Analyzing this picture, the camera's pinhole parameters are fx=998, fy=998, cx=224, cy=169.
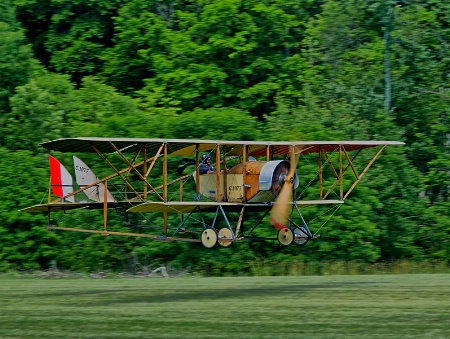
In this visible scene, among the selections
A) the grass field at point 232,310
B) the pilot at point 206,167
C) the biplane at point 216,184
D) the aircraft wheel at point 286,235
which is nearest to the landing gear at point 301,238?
the biplane at point 216,184

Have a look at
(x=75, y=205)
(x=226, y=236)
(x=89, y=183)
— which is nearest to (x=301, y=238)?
(x=226, y=236)

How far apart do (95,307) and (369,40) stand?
3087 centimetres

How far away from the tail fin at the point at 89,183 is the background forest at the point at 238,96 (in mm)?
7446

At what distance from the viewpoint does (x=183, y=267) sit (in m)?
33.7

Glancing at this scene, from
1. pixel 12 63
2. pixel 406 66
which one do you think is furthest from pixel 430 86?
pixel 12 63

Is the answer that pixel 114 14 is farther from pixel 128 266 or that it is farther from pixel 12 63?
pixel 128 266

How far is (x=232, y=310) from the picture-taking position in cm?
1808

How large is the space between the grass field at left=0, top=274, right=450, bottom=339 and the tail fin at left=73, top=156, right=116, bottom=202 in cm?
244

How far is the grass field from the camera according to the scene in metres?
15.4

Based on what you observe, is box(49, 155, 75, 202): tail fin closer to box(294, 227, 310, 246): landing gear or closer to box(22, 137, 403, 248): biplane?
box(22, 137, 403, 248): biplane

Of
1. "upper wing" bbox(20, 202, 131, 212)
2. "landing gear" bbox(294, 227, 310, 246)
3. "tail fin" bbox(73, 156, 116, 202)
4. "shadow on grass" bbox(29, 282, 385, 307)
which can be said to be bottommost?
"shadow on grass" bbox(29, 282, 385, 307)

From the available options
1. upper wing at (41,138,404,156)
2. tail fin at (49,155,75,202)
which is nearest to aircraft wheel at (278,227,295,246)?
upper wing at (41,138,404,156)

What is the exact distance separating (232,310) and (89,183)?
31.0 feet

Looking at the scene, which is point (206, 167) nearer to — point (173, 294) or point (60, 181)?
point (60, 181)
